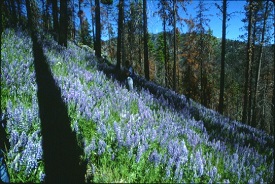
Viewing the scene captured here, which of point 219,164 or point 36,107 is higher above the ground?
point 36,107

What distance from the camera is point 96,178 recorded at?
10.2 feet

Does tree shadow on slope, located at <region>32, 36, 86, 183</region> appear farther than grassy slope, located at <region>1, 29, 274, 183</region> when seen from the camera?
No

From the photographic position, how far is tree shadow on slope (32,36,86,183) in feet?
10.3

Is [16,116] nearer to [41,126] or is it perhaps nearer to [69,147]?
[41,126]

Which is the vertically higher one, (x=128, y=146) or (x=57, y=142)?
(x=57, y=142)

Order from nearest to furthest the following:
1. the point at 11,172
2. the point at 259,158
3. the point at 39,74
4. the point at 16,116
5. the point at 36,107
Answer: the point at 11,172
the point at 16,116
the point at 36,107
the point at 259,158
the point at 39,74

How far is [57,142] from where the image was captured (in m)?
3.83

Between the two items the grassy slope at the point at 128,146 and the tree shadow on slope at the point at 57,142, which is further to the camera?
the grassy slope at the point at 128,146

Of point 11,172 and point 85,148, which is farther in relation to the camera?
point 85,148

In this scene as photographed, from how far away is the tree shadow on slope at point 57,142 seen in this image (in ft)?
10.3

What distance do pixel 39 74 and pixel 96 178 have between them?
4823mm

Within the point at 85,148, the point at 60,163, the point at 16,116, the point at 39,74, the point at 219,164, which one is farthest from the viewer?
the point at 39,74

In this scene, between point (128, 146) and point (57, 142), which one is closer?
point (57, 142)

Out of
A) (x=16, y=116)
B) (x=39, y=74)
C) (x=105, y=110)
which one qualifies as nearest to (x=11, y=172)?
(x=16, y=116)
